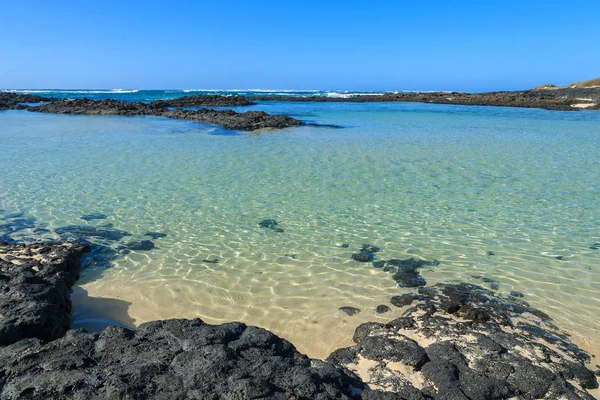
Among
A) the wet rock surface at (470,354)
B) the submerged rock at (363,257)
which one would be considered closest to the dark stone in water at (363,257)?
the submerged rock at (363,257)

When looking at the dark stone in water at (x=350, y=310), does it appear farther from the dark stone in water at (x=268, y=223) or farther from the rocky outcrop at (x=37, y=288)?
the rocky outcrop at (x=37, y=288)

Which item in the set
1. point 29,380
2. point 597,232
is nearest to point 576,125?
point 597,232

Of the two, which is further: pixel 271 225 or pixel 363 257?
pixel 271 225

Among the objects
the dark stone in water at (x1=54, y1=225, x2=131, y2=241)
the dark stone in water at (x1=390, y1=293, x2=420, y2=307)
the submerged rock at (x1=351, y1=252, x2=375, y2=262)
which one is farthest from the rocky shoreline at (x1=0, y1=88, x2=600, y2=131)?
the dark stone in water at (x1=390, y1=293, x2=420, y2=307)

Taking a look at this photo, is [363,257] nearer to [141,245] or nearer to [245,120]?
[141,245]

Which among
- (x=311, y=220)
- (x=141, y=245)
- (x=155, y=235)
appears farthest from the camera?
(x=311, y=220)

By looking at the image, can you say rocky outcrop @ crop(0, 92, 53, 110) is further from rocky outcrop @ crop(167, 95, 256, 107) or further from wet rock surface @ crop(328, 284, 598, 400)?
wet rock surface @ crop(328, 284, 598, 400)

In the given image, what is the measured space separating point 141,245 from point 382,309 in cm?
424

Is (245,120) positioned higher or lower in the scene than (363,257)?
higher

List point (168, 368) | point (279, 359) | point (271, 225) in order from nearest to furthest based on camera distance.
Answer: point (168, 368)
point (279, 359)
point (271, 225)

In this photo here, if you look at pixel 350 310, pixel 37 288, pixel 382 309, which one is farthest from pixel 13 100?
pixel 382 309

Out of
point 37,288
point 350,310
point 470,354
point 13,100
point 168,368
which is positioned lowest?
point 350,310

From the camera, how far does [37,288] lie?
446 cm

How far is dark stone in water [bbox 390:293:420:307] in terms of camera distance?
5016mm
